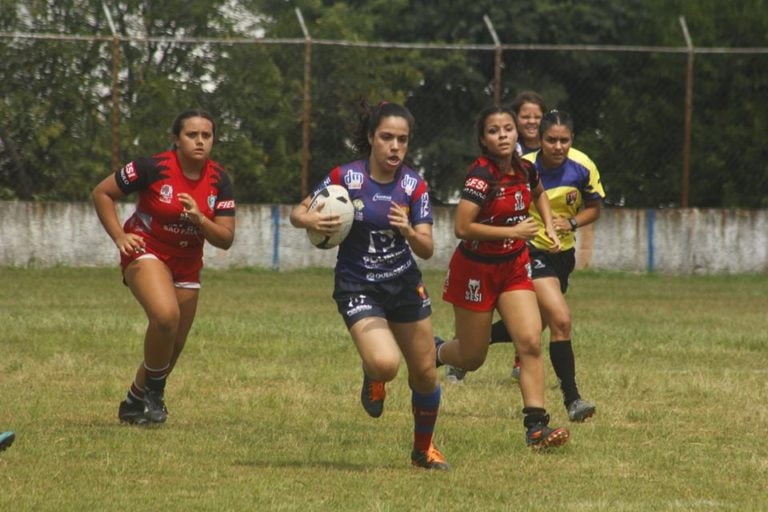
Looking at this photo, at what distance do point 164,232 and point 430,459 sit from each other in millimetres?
2318

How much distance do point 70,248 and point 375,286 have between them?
13.8 metres

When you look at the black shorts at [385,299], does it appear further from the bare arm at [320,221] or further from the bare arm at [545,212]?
the bare arm at [545,212]

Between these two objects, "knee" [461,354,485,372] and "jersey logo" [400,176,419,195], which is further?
"knee" [461,354,485,372]

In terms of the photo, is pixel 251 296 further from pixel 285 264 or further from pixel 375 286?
pixel 375 286

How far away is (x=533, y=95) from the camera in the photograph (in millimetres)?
10641

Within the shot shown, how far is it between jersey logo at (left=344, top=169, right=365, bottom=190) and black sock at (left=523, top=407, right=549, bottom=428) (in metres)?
1.64

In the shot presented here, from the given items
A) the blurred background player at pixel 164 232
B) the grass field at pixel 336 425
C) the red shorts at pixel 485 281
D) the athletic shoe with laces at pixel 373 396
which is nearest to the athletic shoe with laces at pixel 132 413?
the blurred background player at pixel 164 232

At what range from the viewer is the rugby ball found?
7.44 metres

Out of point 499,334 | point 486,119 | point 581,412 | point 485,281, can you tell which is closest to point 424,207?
point 486,119

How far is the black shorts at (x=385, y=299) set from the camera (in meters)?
7.63

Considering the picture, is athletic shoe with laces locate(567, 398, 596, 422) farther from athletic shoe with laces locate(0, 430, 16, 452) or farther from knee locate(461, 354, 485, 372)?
athletic shoe with laces locate(0, 430, 16, 452)

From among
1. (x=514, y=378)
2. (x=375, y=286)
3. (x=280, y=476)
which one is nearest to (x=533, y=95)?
(x=514, y=378)

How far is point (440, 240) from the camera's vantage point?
72.0 ft

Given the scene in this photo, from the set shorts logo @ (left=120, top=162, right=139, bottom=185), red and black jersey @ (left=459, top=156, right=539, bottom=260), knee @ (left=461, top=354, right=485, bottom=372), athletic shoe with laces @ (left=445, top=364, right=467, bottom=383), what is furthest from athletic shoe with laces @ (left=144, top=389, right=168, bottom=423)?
athletic shoe with laces @ (left=445, top=364, right=467, bottom=383)
